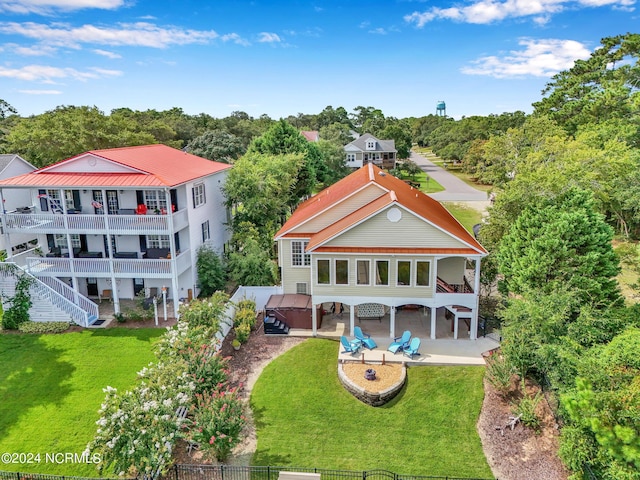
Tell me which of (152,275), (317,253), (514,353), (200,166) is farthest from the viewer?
(200,166)

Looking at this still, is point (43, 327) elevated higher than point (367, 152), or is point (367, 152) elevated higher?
point (367, 152)

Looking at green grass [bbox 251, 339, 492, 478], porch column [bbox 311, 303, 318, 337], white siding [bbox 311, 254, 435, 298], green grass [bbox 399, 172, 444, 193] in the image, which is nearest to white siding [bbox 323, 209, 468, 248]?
white siding [bbox 311, 254, 435, 298]

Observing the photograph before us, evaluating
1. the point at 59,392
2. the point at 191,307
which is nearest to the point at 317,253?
the point at 191,307

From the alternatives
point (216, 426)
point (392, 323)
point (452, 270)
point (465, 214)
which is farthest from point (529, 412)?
point (465, 214)

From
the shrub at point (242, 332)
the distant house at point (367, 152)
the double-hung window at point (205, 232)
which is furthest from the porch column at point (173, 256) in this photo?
the distant house at point (367, 152)

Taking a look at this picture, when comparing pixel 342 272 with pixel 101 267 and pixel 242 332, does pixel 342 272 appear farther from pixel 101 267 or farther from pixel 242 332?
pixel 101 267

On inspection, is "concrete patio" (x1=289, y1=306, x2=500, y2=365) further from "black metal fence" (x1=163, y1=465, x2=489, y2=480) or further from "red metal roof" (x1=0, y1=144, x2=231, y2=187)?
"red metal roof" (x1=0, y1=144, x2=231, y2=187)

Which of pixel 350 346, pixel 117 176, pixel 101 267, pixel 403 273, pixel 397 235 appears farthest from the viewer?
pixel 101 267

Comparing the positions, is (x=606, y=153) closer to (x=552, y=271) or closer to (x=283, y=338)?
(x=552, y=271)
